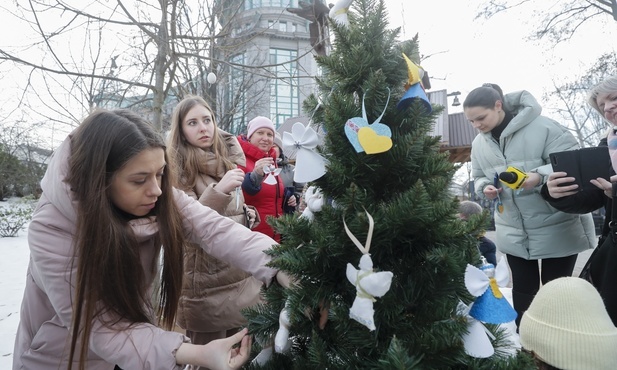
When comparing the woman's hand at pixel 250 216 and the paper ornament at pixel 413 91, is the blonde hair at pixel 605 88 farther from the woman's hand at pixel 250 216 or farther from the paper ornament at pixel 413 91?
the woman's hand at pixel 250 216

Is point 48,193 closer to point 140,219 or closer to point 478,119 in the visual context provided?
point 140,219

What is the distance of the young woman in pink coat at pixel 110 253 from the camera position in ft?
3.86

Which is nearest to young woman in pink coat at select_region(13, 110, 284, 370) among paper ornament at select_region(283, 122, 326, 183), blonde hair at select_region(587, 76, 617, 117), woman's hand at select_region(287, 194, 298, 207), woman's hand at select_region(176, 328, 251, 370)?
woman's hand at select_region(176, 328, 251, 370)

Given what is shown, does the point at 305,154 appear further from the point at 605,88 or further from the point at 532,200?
the point at 532,200

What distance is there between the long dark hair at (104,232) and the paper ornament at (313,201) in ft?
2.12

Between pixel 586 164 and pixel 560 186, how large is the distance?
165mm

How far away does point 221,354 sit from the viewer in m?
1.08

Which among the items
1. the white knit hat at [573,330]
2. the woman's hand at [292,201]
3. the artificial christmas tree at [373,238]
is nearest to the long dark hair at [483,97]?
the woman's hand at [292,201]

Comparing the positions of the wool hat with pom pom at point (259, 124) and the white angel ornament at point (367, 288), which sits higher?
the wool hat with pom pom at point (259, 124)

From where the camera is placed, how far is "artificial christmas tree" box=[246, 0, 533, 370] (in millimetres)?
911

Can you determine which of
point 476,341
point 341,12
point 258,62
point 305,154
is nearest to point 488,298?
point 476,341

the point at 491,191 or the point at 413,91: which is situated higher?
the point at 413,91

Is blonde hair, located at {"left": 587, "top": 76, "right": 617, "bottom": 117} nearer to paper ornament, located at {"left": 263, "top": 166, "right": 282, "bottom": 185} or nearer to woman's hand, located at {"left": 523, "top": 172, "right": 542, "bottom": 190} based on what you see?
woman's hand, located at {"left": 523, "top": 172, "right": 542, "bottom": 190}

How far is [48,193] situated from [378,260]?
3.77 feet
